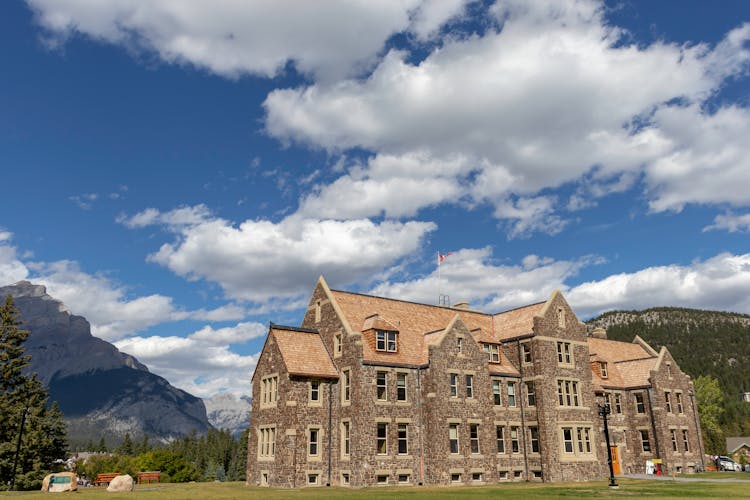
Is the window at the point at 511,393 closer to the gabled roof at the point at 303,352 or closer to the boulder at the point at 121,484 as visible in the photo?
the gabled roof at the point at 303,352

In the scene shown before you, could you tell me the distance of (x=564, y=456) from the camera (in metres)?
44.5

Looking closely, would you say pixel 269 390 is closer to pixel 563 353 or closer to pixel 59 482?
pixel 59 482

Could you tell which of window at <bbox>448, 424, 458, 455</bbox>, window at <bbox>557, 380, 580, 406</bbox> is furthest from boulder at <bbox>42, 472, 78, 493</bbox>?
window at <bbox>557, 380, 580, 406</bbox>

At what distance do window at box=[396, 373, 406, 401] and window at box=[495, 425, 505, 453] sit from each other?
27.6 feet

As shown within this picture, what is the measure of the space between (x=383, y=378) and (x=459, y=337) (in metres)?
6.72

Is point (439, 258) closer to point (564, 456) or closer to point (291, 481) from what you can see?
point (564, 456)

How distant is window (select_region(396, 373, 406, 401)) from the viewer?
41537 millimetres

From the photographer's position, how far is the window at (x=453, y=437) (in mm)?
40791

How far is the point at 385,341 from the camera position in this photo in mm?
42812

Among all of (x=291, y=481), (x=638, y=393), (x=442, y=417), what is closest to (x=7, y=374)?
(x=291, y=481)

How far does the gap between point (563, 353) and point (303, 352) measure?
867 inches

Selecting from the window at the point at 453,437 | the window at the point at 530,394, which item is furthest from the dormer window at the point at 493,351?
the window at the point at 453,437

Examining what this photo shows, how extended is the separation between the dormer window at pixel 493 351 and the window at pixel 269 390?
1697 centimetres

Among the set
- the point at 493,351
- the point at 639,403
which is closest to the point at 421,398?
the point at 493,351
